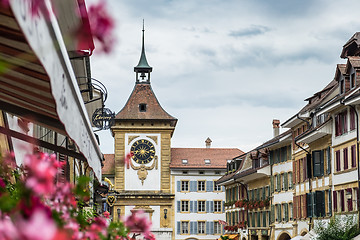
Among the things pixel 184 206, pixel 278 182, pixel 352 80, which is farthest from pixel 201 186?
pixel 352 80

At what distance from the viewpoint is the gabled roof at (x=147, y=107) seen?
81.6m

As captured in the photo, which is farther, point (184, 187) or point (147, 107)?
point (147, 107)

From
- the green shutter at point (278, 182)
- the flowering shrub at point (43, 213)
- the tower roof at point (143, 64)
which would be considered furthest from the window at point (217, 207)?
the flowering shrub at point (43, 213)

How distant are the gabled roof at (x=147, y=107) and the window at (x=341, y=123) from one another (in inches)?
1911

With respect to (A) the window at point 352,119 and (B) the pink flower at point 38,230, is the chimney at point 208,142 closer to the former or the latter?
(A) the window at point 352,119

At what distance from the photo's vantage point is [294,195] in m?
42.8

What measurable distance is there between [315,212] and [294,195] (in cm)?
585

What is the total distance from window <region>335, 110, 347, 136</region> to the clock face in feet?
158

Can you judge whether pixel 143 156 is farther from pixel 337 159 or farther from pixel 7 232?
pixel 7 232

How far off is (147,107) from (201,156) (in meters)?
8.67

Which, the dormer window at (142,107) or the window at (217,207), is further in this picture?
the dormer window at (142,107)

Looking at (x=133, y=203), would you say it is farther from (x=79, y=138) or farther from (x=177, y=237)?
(x=79, y=138)

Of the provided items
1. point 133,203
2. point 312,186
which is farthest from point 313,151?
point 133,203

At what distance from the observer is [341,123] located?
108 ft
